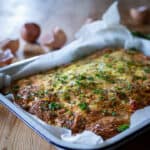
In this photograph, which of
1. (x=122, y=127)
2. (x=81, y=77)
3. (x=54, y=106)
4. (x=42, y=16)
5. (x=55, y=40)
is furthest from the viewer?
(x=42, y=16)

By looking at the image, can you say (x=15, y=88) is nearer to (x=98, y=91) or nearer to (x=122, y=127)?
(x=98, y=91)

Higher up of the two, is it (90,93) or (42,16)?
(90,93)

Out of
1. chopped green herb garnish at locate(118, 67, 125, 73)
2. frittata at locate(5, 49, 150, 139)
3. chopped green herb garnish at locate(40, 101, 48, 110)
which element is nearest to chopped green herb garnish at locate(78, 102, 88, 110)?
frittata at locate(5, 49, 150, 139)

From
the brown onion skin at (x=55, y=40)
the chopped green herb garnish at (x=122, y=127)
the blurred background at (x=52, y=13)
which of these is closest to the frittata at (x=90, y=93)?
the chopped green herb garnish at (x=122, y=127)

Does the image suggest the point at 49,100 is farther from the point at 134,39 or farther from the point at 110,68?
the point at 134,39

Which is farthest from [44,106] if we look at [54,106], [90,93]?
[90,93]

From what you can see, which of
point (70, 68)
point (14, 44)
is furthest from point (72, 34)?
point (70, 68)
